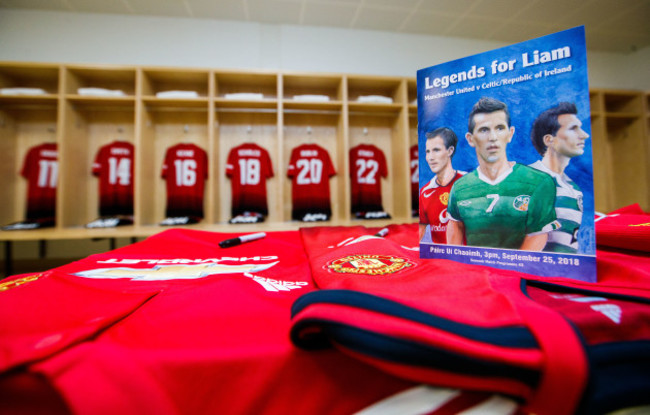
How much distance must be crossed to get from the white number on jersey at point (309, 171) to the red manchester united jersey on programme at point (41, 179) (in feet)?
5.75

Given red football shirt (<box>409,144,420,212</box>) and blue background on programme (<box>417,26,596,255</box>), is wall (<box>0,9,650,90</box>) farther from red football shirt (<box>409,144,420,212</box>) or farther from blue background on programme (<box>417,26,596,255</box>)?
blue background on programme (<box>417,26,596,255</box>)

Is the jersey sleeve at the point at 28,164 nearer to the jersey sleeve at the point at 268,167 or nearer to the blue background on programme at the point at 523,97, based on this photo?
the jersey sleeve at the point at 268,167

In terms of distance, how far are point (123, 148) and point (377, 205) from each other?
2091mm

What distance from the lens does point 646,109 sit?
7.88ft

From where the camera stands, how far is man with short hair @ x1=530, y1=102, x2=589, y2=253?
35cm

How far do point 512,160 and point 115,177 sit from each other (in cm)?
247

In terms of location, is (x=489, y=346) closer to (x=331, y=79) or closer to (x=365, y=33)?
(x=331, y=79)

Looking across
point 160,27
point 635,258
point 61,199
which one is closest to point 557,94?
point 635,258

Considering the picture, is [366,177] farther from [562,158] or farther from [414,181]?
[562,158]

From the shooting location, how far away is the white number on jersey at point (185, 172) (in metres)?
2.02

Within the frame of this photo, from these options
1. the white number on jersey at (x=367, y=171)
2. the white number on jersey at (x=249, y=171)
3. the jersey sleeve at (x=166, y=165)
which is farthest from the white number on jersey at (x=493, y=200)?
the jersey sleeve at (x=166, y=165)

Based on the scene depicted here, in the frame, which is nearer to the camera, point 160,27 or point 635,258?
point 635,258

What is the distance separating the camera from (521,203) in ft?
1.25

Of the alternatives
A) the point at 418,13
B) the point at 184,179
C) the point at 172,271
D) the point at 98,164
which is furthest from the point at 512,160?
the point at 98,164
